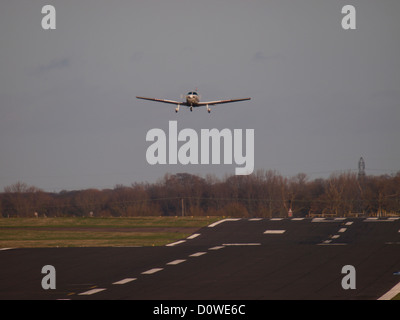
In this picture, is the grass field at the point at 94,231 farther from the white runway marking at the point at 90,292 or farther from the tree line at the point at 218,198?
the tree line at the point at 218,198

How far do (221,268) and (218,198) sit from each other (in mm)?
143758

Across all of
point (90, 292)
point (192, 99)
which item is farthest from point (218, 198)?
point (90, 292)

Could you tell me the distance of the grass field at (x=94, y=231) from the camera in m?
48.8

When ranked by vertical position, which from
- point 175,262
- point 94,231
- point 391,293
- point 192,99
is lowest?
point 391,293

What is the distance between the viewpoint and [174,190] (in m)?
186

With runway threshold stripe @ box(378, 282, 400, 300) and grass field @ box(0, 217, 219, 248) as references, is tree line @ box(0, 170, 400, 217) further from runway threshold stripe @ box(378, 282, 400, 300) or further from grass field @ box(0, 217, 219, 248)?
runway threshold stripe @ box(378, 282, 400, 300)

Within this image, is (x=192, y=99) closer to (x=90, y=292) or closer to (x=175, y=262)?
(x=175, y=262)

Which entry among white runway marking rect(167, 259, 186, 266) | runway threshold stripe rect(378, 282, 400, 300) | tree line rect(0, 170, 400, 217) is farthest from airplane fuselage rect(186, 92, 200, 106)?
tree line rect(0, 170, 400, 217)

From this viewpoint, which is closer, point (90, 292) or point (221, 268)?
point (90, 292)

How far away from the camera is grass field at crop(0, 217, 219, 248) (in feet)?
160

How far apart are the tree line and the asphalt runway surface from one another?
336 ft

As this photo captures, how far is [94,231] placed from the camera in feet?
190

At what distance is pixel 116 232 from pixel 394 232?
75.1ft
